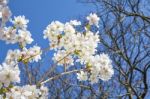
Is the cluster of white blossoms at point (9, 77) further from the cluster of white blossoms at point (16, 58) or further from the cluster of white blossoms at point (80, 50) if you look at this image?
the cluster of white blossoms at point (80, 50)

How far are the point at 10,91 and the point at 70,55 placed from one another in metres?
1.28

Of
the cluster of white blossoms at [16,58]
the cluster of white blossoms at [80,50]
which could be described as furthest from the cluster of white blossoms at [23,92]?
the cluster of white blossoms at [80,50]

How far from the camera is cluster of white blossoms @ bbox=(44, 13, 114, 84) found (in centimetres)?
410

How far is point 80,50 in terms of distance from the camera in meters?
4.36

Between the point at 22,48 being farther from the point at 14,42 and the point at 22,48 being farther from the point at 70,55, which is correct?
the point at 70,55

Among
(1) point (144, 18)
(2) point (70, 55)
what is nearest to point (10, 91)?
(2) point (70, 55)

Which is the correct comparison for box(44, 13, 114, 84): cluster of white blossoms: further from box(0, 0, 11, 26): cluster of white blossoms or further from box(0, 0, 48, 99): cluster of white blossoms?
box(0, 0, 11, 26): cluster of white blossoms

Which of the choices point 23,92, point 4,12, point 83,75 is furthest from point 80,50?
point 4,12

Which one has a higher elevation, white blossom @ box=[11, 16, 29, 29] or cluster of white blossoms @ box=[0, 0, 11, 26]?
white blossom @ box=[11, 16, 29, 29]

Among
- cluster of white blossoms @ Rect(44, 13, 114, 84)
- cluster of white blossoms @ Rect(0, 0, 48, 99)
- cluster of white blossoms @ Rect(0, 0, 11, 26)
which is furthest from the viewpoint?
cluster of white blossoms @ Rect(44, 13, 114, 84)

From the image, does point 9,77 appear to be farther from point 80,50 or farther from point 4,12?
point 80,50

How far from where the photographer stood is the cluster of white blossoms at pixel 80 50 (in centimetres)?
410

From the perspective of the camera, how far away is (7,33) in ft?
13.4

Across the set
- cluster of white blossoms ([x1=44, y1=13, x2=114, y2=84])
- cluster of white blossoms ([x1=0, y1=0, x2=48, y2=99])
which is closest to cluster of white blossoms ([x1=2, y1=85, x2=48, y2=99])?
cluster of white blossoms ([x1=0, y1=0, x2=48, y2=99])
